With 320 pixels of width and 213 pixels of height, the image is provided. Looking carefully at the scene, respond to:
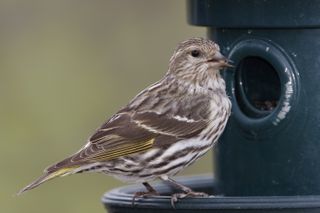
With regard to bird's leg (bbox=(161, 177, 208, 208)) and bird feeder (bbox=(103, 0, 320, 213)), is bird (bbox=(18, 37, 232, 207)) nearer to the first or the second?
bird's leg (bbox=(161, 177, 208, 208))

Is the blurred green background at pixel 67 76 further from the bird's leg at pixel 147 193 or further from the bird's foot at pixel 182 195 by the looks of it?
the bird's foot at pixel 182 195

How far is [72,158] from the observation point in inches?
594

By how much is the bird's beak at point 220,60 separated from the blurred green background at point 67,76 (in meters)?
5.43

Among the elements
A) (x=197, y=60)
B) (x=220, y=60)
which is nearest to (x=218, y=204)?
(x=220, y=60)

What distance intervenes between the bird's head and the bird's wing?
1.74 feet

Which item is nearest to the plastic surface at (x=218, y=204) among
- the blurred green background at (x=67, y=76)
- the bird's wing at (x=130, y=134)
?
the bird's wing at (x=130, y=134)

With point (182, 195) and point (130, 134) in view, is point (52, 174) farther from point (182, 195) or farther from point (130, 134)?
point (182, 195)

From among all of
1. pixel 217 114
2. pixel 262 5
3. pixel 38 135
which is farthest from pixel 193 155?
pixel 38 135

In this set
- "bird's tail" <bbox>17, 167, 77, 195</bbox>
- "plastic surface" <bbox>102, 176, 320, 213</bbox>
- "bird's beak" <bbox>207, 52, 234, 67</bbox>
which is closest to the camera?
"plastic surface" <bbox>102, 176, 320, 213</bbox>

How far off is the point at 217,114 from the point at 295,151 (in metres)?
0.74

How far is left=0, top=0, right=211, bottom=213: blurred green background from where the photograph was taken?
20672 millimetres

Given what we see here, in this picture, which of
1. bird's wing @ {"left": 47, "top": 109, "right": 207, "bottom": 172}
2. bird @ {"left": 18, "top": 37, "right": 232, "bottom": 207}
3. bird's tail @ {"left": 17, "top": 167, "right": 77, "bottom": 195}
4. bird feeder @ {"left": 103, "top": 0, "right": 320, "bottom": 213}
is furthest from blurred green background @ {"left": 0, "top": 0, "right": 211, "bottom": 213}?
bird's tail @ {"left": 17, "top": 167, "right": 77, "bottom": 195}

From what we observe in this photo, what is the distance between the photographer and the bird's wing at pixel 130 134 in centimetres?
1511

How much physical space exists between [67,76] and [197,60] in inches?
243
